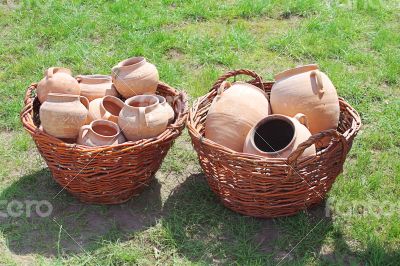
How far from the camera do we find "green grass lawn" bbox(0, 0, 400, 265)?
104 inches

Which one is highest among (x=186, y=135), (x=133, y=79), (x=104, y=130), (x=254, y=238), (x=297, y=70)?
(x=297, y=70)

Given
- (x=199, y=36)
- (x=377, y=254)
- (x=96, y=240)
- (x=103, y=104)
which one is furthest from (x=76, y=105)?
(x=199, y=36)

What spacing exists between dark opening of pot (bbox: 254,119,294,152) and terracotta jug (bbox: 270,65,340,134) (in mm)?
132

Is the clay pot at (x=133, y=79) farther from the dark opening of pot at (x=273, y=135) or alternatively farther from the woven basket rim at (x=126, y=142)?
the dark opening of pot at (x=273, y=135)

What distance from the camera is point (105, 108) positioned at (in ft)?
9.66

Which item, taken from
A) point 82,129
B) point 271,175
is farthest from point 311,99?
point 82,129

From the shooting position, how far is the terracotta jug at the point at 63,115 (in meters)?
2.68

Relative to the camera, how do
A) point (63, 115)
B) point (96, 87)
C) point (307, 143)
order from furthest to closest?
point (96, 87), point (63, 115), point (307, 143)

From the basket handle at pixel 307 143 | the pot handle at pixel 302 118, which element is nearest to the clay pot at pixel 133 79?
the pot handle at pixel 302 118

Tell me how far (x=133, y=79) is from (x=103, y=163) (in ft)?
1.76

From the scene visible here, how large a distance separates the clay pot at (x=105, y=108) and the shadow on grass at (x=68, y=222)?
418 millimetres

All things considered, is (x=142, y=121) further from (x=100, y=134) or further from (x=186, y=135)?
(x=186, y=135)

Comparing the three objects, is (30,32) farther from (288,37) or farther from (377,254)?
(377,254)

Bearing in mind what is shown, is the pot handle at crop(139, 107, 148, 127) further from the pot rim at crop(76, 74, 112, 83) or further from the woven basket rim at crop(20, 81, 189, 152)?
the pot rim at crop(76, 74, 112, 83)
